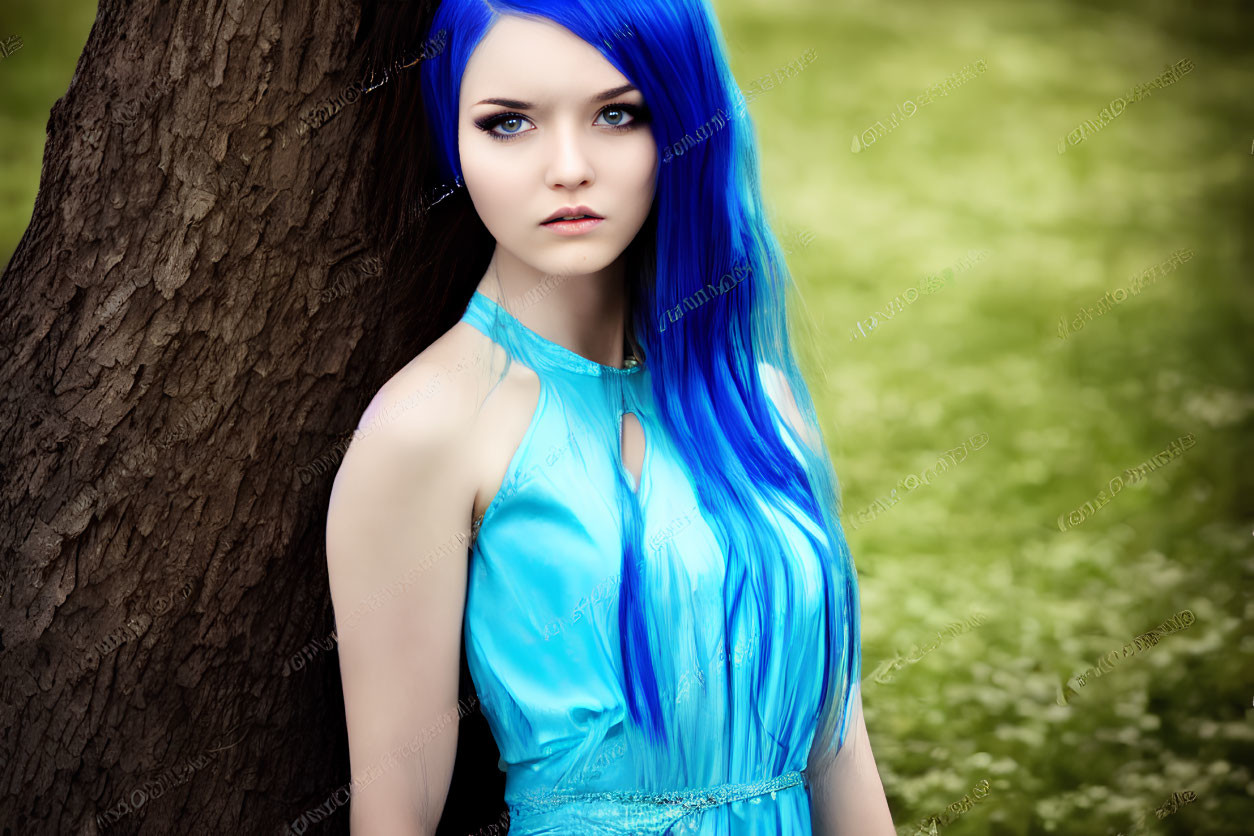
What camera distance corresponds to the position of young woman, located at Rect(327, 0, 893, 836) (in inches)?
69.0

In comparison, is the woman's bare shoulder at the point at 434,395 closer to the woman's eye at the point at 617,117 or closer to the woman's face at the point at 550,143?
the woman's face at the point at 550,143

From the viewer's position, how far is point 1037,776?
169 inches

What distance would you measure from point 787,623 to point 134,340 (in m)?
1.17

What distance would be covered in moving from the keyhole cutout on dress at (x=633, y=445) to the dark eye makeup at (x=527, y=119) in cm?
49

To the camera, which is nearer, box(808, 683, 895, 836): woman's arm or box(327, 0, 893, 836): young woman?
box(327, 0, 893, 836): young woman

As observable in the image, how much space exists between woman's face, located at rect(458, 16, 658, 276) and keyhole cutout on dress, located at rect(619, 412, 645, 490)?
33 centimetres

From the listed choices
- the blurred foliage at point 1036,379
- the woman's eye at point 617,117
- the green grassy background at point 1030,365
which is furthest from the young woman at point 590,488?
the green grassy background at point 1030,365

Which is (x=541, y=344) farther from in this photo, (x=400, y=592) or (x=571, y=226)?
(x=400, y=592)

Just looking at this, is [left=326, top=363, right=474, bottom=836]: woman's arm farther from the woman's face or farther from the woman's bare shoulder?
the woman's face

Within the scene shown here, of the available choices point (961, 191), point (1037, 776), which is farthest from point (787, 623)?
point (961, 191)

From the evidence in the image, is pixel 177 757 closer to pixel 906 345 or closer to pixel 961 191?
pixel 906 345

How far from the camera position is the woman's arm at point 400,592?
5.73 ft

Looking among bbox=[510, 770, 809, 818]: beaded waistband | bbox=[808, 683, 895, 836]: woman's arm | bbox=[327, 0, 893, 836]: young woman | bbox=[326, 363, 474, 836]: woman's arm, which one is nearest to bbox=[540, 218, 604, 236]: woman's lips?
bbox=[327, 0, 893, 836]: young woman

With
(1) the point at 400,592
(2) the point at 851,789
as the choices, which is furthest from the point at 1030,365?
(1) the point at 400,592
